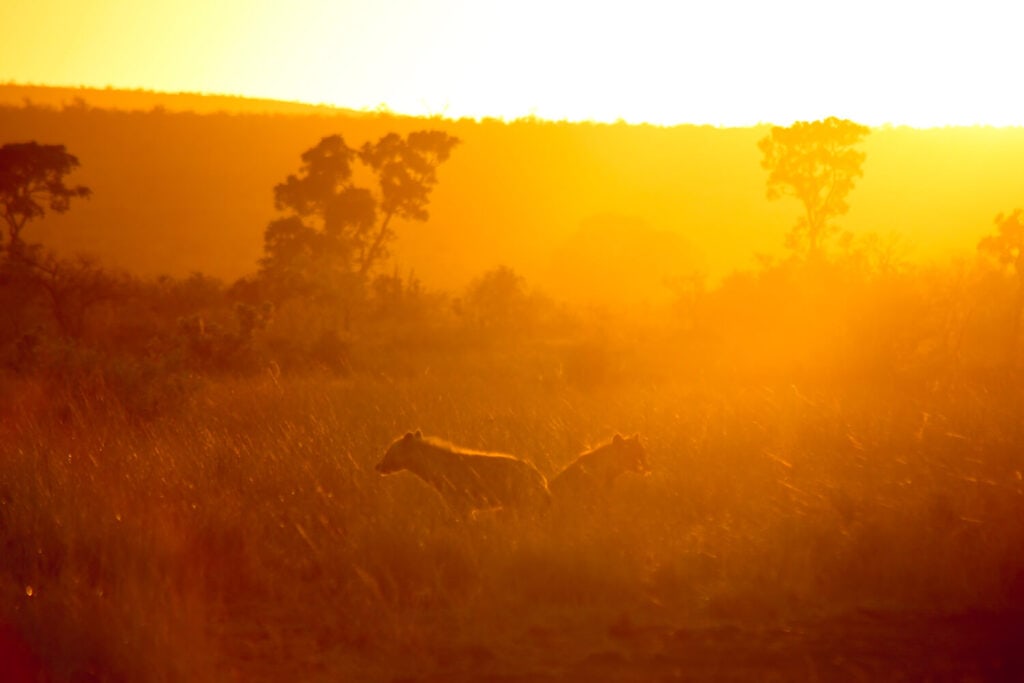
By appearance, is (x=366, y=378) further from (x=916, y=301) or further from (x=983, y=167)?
(x=983, y=167)

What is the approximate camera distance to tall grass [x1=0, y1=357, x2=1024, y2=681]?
5945 mm

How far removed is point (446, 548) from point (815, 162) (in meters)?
28.8

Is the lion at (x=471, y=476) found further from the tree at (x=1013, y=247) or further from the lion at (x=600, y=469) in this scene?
the tree at (x=1013, y=247)

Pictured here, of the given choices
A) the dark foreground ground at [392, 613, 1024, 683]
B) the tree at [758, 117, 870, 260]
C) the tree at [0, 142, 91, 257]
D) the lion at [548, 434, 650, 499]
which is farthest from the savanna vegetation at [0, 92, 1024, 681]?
the tree at [758, 117, 870, 260]

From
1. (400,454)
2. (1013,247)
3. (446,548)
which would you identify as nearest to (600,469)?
(400,454)

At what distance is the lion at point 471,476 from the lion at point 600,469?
46 cm

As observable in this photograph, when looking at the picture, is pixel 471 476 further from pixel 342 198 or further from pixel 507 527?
pixel 342 198

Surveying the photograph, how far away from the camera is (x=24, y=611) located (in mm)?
6008

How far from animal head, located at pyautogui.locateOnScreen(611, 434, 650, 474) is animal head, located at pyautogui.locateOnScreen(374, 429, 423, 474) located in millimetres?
1678

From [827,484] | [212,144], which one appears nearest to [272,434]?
[827,484]

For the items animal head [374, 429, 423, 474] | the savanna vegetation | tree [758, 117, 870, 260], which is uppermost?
tree [758, 117, 870, 260]

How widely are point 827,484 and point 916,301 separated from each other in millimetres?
11875

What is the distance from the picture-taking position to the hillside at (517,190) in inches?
1911

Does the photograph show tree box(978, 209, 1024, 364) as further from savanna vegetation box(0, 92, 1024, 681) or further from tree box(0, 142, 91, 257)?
tree box(0, 142, 91, 257)
